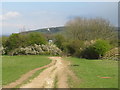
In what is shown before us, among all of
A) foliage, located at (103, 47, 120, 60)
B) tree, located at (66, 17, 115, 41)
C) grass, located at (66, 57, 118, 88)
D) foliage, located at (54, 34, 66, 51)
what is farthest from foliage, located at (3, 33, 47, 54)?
grass, located at (66, 57, 118, 88)

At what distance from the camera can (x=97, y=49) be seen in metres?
34.8

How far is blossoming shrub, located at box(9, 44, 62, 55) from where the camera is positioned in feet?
153

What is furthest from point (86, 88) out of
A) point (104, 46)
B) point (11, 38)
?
point (11, 38)

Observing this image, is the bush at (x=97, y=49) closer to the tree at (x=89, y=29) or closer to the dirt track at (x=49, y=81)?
the tree at (x=89, y=29)

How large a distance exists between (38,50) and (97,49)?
17.3m

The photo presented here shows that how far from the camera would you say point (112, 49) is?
1439 inches

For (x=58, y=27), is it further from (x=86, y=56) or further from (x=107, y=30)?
(x=86, y=56)

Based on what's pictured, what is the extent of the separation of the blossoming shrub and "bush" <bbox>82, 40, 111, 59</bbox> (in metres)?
10.2

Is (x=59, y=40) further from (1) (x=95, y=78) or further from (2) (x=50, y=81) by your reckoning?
(2) (x=50, y=81)

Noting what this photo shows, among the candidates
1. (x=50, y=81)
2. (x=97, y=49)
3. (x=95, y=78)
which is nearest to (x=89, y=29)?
(x=97, y=49)

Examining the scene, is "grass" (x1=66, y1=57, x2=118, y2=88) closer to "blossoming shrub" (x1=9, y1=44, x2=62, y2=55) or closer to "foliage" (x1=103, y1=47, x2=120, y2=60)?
"foliage" (x1=103, y1=47, x2=120, y2=60)

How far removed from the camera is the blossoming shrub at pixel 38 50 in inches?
1831

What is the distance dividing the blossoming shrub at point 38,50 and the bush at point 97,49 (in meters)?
10.2

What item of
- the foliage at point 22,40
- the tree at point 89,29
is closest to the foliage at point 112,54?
the tree at point 89,29
